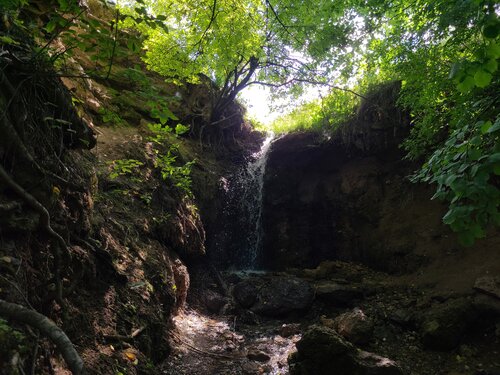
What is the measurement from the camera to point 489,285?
6.29 meters

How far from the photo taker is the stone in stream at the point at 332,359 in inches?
187

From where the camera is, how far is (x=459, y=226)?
2117 mm

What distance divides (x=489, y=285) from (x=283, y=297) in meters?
4.32

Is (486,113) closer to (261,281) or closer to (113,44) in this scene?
(113,44)

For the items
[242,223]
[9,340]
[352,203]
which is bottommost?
[9,340]

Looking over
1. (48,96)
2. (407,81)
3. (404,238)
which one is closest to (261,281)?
(404,238)

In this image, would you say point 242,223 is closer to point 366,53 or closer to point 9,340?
point 366,53

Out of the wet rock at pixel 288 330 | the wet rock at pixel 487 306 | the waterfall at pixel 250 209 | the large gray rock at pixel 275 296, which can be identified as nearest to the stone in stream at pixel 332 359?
the wet rock at pixel 288 330

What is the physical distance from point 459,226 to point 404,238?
7.92 metres

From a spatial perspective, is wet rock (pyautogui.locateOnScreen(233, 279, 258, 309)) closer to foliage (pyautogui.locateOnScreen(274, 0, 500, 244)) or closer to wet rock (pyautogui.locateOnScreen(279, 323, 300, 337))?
wet rock (pyautogui.locateOnScreen(279, 323, 300, 337))

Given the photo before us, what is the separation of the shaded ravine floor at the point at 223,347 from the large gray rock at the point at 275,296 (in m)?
0.51

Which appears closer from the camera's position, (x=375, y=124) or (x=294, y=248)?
(x=375, y=124)

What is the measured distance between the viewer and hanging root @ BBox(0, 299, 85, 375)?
1.53 metres

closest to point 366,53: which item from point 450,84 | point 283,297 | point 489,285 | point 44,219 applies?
point 450,84
